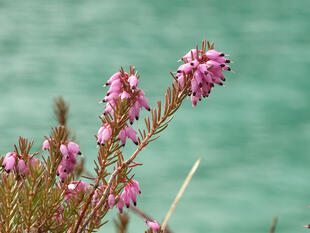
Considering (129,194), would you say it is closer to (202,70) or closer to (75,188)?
(75,188)

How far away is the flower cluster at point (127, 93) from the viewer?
4.42 metres

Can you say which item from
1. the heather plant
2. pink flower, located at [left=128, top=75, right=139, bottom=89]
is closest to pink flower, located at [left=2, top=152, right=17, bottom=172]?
the heather plant

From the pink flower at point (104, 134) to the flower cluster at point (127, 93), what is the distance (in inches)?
6.8

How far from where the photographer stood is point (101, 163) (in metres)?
4.53

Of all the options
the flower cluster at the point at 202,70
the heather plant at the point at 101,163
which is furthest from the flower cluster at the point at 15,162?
the flower cluster at the point at 202,70

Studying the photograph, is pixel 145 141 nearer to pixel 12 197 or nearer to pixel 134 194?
pixel 134 194

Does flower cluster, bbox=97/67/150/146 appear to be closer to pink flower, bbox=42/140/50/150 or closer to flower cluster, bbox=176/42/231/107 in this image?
flower cluster, bbox=176/42/231/107

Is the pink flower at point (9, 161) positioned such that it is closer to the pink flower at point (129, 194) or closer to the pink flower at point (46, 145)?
the pink flower at point (46, 145)

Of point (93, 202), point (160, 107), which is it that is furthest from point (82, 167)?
point (160, 107)

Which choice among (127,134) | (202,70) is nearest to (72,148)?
(127,134)

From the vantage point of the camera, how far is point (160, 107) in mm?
4676

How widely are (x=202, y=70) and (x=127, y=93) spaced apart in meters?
0.68

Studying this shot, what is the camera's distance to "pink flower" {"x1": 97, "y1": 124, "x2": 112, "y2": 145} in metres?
4.37

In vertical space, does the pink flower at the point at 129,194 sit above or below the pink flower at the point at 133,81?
below
